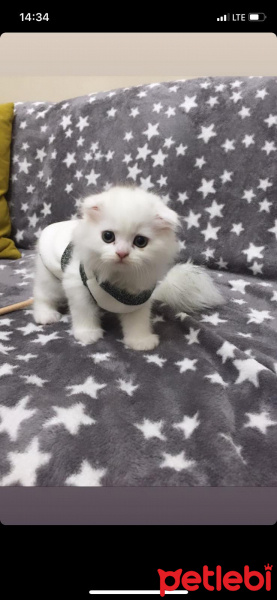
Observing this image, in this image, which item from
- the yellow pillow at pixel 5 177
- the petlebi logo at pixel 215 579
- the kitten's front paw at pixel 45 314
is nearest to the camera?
the petlebi logo at pixel 215 579

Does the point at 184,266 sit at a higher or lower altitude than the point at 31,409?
higher

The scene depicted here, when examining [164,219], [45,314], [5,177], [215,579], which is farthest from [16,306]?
[215,579]

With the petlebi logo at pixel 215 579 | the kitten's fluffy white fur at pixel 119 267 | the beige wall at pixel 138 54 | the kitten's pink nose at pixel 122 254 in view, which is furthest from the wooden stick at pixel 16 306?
the petlebi logo at pixel 215 579

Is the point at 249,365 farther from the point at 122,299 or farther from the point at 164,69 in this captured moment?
the point at 164,69

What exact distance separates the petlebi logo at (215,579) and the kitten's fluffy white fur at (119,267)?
567mm

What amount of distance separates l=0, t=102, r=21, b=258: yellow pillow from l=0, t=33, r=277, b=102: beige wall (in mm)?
976

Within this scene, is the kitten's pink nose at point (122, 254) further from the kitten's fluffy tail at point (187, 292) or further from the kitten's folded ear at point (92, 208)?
the kitten's fluffy tail at point (187, 292)

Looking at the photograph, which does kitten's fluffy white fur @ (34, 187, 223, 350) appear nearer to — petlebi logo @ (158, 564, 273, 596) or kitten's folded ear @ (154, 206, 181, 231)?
kitten's folded ear @ (154, 206, 181, 231)

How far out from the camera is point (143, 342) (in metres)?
1.02

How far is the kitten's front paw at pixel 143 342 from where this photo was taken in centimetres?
101

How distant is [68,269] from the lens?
1069 millimetres

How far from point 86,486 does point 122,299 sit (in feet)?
1.54
